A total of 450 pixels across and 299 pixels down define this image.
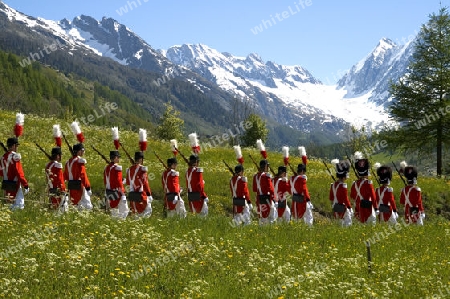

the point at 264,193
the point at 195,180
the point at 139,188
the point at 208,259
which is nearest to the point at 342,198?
the point at 264,193

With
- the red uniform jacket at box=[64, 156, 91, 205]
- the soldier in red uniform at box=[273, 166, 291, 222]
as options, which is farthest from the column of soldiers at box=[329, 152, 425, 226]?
the red uniform jacket at box=[64, 156, 91, 205]

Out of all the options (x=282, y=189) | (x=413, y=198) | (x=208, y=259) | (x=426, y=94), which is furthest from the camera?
(x=426, y=94)

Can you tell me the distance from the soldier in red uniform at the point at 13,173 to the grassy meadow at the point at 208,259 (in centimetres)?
140

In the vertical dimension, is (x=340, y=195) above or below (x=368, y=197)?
above

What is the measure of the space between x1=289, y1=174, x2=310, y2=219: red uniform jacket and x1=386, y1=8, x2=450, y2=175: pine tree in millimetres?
20131

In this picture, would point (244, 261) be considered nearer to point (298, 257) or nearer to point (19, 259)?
point (298, 257)

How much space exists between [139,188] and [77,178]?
190 centimetres

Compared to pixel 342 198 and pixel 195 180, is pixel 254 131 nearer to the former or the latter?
pixel 342 198

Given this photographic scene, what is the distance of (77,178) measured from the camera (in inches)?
606

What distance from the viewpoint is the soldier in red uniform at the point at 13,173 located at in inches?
573

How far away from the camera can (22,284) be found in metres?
7.38

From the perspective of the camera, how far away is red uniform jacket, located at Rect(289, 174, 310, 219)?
18250mm

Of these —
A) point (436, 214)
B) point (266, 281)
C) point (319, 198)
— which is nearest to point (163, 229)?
point (266, 281)

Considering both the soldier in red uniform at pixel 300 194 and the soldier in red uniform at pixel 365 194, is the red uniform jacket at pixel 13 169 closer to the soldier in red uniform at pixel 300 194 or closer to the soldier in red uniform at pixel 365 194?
the soldier in red uniform at pixel 300 194
